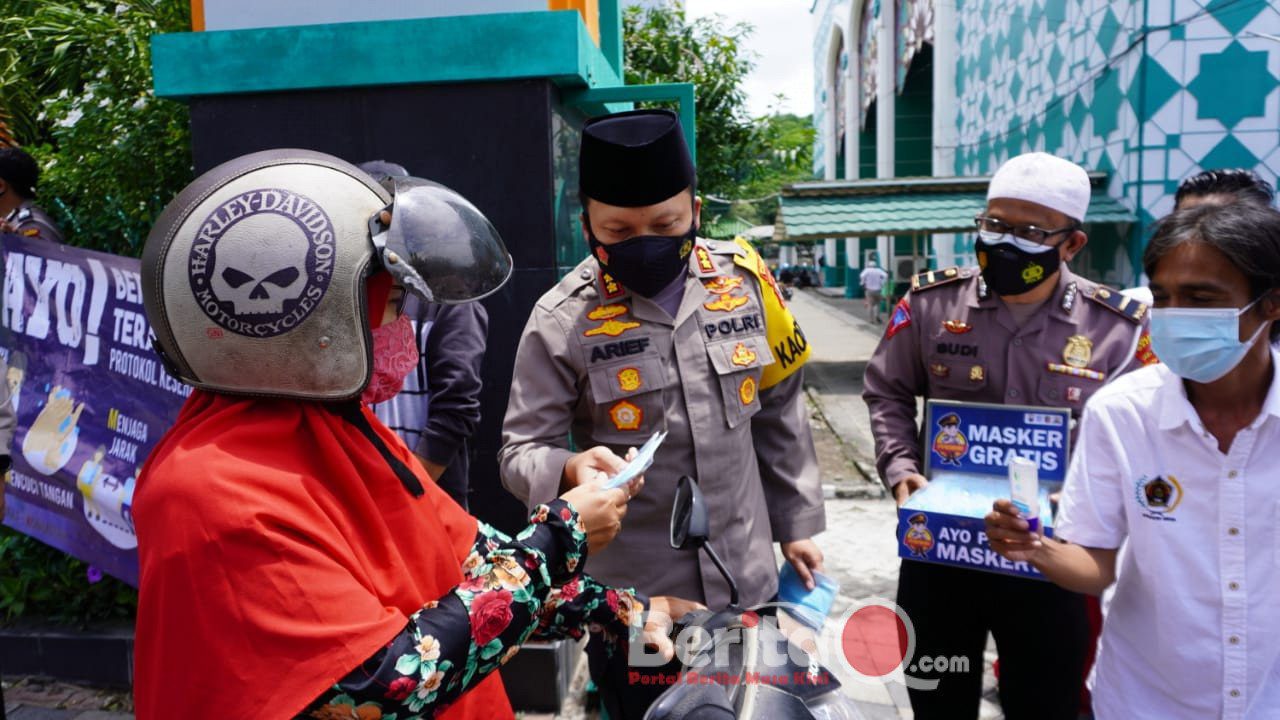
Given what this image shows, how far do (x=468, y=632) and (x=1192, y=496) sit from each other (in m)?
1.48

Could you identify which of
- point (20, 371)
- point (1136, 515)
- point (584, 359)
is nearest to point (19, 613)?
point (20, 371)

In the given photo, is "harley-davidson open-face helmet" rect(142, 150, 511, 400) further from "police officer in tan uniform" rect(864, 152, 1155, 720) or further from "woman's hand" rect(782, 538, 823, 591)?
"police officer in tan uniform" rect(864, 152, 1155, 720)

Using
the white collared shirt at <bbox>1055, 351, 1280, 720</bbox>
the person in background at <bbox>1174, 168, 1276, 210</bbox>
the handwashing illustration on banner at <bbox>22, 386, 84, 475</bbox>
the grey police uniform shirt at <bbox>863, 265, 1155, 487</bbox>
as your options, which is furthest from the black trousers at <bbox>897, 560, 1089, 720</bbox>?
the handwashing illustration on banner at <bbox>22, 386, 84, 475</bbox>

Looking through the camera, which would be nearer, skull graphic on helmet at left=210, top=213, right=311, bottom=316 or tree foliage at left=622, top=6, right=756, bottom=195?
skull graphic on helmet at left=210, top=213, right=311, bottom=316

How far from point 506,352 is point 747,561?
168 centimetres

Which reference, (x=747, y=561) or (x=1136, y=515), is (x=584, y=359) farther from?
(x=1136, y=515)

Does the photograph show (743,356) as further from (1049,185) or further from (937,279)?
(1049,185)

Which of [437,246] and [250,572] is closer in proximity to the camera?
[250,572]

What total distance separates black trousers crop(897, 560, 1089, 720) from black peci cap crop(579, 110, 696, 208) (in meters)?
1.42

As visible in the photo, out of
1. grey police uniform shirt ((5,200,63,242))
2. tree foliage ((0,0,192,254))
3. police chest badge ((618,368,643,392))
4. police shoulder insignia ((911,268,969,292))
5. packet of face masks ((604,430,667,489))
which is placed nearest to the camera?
packet of face masks ((604,430,667,489))

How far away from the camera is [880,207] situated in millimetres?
11758

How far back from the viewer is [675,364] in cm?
217

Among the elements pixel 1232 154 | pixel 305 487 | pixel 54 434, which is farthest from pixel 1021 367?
pixel 1232 154

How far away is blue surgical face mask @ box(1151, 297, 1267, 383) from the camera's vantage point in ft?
5.73
